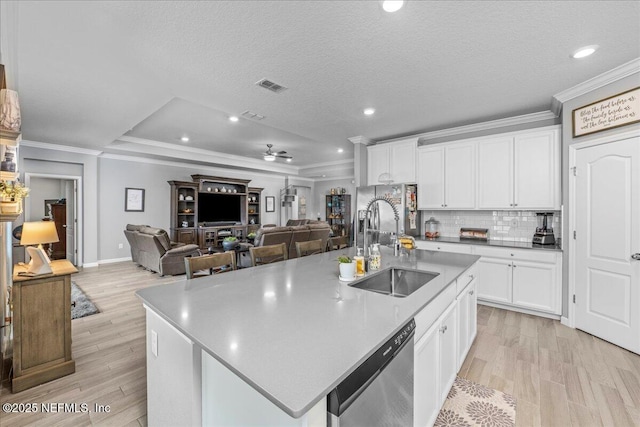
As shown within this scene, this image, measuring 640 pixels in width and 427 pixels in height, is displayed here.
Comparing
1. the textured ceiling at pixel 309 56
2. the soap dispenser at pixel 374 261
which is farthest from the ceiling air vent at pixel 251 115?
the soap dispenser at pixel 374 261

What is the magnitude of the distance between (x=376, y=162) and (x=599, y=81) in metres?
2.82

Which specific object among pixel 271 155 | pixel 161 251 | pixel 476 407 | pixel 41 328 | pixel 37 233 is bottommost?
pixel 476 407

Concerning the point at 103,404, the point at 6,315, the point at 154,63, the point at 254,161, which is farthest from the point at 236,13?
the point at 254,161

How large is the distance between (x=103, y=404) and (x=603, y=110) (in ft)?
16.3

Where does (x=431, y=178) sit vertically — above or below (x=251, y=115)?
below

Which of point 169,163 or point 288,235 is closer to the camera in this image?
point 288,235

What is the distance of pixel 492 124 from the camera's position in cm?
405

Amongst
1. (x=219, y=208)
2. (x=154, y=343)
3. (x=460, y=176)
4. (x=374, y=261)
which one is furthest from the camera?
(x=219, y=208)

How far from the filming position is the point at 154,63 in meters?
2.46

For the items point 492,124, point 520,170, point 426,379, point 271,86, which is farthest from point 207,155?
point 426,379

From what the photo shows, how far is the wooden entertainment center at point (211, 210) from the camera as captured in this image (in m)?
7.26

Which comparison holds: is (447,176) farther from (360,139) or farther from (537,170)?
(360,139)

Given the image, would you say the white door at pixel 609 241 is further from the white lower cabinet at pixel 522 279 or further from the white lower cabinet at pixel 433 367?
the white lower cabinet at pixel 433 367

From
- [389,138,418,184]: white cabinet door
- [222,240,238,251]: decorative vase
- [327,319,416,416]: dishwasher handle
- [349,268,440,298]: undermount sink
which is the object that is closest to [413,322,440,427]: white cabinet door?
[327,319,416,416]: dishwasher handle
